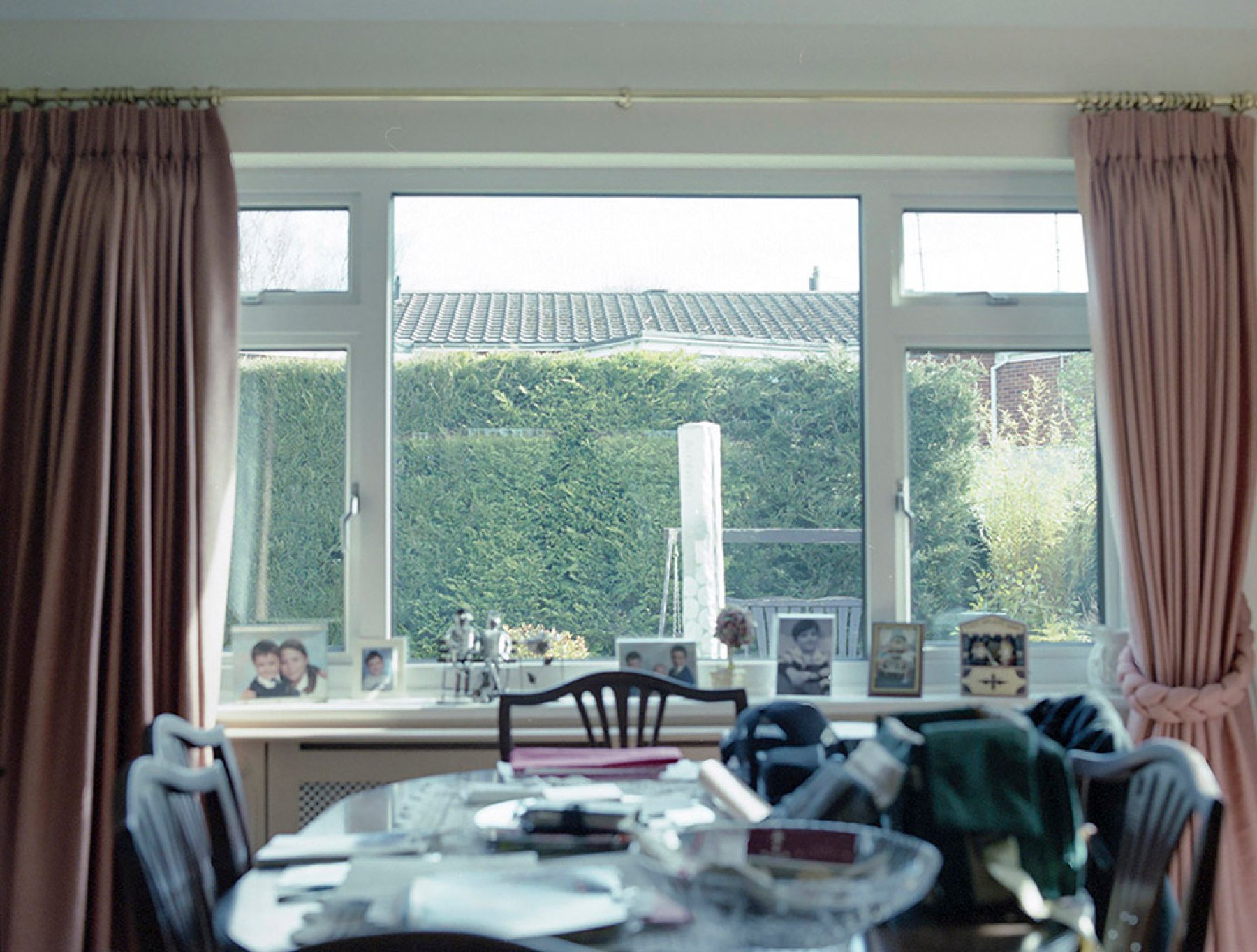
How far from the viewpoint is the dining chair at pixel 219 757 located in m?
1.95

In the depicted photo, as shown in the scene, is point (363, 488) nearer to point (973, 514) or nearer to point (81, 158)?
point (81, 158)

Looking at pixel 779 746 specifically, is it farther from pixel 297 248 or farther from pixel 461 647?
pixel 297 248

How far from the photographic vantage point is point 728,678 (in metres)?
3.14

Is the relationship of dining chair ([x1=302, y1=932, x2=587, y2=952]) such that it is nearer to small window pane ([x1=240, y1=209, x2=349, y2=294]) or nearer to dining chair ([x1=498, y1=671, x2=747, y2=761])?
dining chair ([x1=498, y1=671, x2=747, y2=761])

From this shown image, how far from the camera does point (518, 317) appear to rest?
3.38 m

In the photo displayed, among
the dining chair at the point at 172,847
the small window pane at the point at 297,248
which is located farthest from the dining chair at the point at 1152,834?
the small window pane at the point at 297,248

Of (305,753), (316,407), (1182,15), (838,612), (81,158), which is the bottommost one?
(305,753)

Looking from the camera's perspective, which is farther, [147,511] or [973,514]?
[973,514]

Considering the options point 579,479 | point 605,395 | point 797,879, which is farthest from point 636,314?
point 797,879

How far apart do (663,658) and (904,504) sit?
792 millimetres

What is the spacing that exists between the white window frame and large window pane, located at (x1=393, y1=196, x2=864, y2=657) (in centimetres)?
5

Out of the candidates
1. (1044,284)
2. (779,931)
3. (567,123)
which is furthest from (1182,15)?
(779,931)

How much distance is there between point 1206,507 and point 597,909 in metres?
2.22

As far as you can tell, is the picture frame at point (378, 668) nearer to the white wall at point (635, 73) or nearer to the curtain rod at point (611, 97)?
the white wall at point (635, 73)
